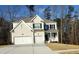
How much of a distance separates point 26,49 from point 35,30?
96 cm

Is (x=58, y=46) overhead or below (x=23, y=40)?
below

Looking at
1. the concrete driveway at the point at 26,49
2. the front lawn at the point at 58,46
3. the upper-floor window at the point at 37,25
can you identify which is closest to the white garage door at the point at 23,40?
the concrete driveway at the point at 26,49

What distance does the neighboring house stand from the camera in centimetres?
1583

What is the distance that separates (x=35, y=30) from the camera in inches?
630

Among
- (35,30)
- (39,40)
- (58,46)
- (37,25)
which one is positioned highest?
(37,25)

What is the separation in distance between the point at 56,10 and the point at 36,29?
1.26 meters

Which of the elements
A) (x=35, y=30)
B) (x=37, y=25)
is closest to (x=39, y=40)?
(x=35, y=30)

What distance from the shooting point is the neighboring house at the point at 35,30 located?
15828mm

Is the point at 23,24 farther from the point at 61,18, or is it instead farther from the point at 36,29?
the point at 61,18

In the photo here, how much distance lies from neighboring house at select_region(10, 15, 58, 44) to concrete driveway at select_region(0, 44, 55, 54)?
24cm

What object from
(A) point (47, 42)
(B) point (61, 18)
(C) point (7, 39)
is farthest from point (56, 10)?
(C) point (7, 39)

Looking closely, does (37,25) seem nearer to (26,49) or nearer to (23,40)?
(23,40)

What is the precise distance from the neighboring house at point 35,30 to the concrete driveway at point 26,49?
0.80 ft
